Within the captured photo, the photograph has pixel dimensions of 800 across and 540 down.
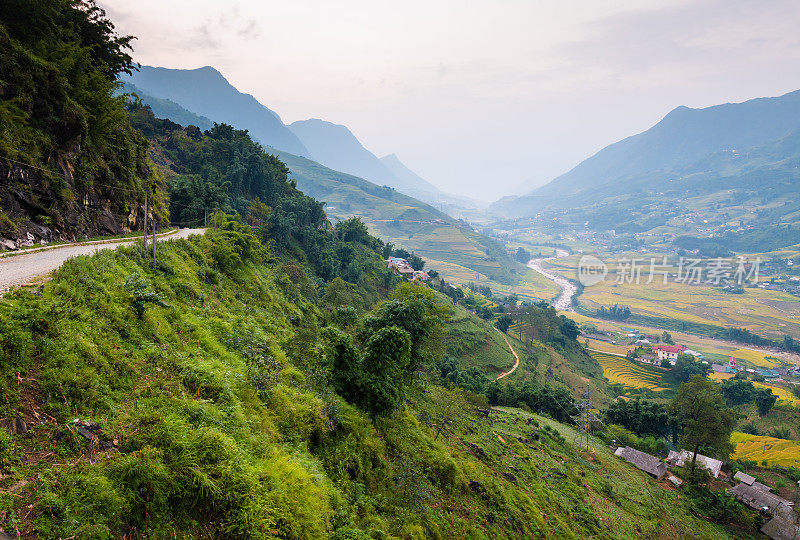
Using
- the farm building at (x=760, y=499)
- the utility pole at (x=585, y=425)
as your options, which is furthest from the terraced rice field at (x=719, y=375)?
the farm building at (x=760, y=499)

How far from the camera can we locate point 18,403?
554 cm

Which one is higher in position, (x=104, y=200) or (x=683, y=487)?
(x=104, y=200)

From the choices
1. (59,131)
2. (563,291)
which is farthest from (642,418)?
(563,291)

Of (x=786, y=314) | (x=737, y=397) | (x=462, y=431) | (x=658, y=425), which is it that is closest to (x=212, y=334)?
(x=462, y=431)

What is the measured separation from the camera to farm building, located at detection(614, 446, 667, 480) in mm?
30812

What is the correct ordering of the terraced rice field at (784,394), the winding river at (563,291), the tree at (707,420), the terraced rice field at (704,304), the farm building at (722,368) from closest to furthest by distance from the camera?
the tree at (707,420), the terraced rice field at (784,394), the farm building at (722,368), the terraced rice field at (704,304), the winding river at (563,291)

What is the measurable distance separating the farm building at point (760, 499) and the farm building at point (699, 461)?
2188 mm

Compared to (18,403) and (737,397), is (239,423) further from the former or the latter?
(737,397)

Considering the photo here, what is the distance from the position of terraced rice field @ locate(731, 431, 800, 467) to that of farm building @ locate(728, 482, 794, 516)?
13.2m

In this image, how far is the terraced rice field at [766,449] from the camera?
38062mm

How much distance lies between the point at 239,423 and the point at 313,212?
57723 millimetres

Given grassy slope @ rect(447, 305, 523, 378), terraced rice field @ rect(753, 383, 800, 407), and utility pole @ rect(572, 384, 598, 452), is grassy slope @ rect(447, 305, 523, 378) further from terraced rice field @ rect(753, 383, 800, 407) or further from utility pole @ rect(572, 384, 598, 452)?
terraced rice field @ rect(753, 383, 800, 407)

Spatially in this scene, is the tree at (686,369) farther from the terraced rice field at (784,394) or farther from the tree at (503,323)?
the tree at (503,323)

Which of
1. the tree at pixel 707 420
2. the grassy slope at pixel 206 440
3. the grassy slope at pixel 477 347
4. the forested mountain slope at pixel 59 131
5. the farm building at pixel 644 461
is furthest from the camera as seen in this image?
the grassy slope at pixel 477 347
